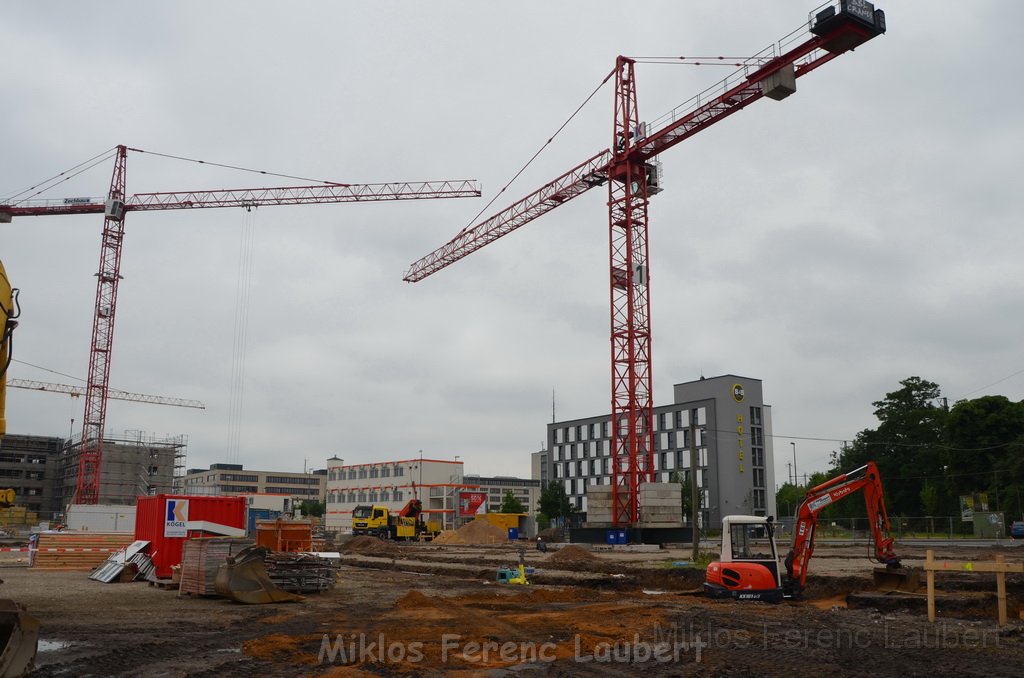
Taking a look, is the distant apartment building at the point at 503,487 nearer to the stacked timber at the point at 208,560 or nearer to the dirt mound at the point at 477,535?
the dirt mound at the point at 477,535

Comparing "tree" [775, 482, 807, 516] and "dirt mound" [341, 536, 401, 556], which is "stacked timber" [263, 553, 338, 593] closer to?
"dirt mound" [341, 536, 401, 556]

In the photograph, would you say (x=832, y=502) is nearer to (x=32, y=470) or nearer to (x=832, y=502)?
(x=832, y=502)

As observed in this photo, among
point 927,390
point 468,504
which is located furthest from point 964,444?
point 468,504

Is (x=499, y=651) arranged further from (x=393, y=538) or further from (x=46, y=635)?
(x=393, y=538)

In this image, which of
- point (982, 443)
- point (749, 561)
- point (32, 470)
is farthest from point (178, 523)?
point (32, 470)

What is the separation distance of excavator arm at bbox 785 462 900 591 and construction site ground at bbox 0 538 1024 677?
1.18 meters

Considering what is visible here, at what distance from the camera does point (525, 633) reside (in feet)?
46.9

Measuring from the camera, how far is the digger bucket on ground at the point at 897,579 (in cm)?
1944

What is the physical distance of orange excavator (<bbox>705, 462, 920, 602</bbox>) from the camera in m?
18.5

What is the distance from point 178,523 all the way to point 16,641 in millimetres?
19419

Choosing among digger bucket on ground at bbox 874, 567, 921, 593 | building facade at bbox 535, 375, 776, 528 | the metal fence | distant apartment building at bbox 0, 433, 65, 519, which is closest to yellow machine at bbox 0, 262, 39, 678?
digger bucket on ground at bbox 874, 567, 921, 593

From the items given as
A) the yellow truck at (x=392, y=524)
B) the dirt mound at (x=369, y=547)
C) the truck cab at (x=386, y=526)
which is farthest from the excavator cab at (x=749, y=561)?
the truck cab at (x=386, y=526)

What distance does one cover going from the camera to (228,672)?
35.0 feet

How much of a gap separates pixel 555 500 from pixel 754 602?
8628 cm
